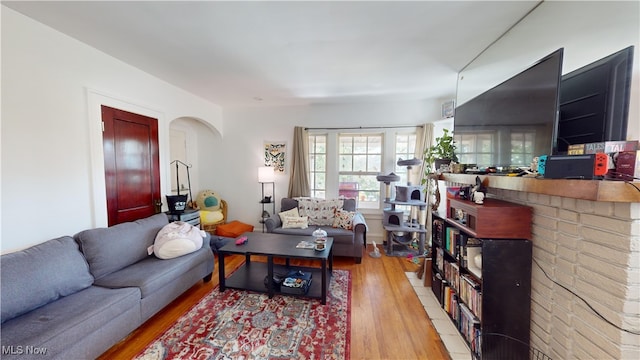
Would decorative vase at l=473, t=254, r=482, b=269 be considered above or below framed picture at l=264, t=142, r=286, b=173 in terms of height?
below

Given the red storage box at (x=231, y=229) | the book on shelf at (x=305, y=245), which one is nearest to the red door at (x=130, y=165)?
the red storage box at (x=231, y=229)

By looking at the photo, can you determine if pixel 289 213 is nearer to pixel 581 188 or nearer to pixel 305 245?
pixel 305 245

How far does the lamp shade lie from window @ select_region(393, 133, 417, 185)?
7.35 ft

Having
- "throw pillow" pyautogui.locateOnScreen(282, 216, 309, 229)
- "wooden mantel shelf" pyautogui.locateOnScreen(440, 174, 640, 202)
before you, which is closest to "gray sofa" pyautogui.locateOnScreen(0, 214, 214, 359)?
"throw pillow" pyautogui.locateOnScreen(282, 216, 309, 229)

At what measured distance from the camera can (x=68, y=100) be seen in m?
1.97

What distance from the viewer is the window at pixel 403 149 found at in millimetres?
3852

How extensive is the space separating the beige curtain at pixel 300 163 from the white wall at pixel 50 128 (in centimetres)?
235

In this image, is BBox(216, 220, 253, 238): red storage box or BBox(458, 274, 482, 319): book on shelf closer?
BBox(458, 274, 482, 319): book on shelf

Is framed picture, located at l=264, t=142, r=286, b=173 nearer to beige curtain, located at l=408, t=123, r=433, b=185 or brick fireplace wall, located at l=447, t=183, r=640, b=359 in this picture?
beige curtain, located at l=408, t=123, r=433, b=185

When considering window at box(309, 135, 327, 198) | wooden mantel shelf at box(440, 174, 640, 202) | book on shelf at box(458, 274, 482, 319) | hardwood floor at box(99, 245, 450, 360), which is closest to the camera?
wooden mantel shelf at box(440, 174, 640, 202)

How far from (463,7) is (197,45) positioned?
2.21 metres

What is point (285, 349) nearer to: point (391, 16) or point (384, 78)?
point (391, 16)

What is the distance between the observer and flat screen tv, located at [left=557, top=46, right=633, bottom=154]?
1012 mm

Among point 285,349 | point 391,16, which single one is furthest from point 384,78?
point 285,349
